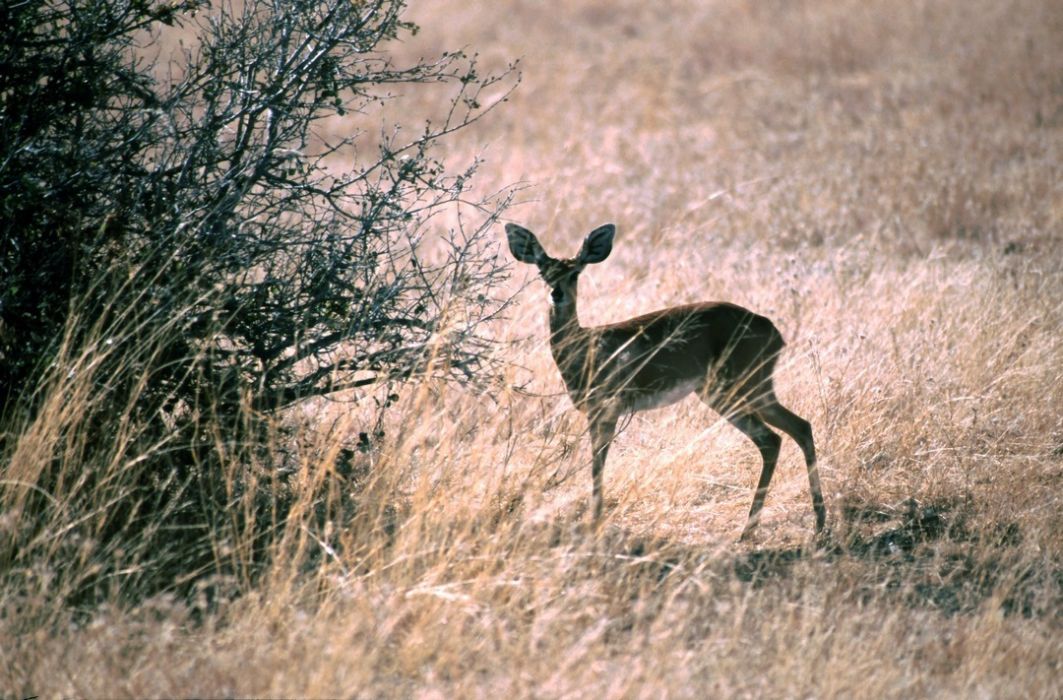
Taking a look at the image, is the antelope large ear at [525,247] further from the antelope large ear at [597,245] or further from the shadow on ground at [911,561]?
the shadow on ground at [911,561]

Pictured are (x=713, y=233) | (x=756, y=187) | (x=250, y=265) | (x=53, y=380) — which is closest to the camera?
(x=53, y=380)

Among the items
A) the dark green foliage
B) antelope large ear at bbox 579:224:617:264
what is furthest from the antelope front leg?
antelope large ear at bbox 579:224:617:264

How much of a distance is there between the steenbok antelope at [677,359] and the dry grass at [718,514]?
0.28 metres

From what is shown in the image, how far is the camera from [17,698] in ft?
13.0

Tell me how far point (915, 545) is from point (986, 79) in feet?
47.9

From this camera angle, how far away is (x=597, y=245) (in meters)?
6.73

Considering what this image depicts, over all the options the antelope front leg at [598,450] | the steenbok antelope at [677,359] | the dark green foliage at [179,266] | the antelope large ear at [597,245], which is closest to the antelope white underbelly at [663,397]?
the steenbok antelope at [677,359]

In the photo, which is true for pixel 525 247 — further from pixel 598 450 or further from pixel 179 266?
pixel 179 266

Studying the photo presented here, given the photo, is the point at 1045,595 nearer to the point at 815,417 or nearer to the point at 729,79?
the point at 815,417

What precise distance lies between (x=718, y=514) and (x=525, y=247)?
1810mm

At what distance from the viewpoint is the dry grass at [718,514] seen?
420 centimetres

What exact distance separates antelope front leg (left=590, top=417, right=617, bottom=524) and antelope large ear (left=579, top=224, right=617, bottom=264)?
1.03m

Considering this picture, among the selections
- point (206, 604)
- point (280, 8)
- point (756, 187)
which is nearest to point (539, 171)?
point (756, 187)

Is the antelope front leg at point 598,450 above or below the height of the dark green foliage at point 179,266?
below
